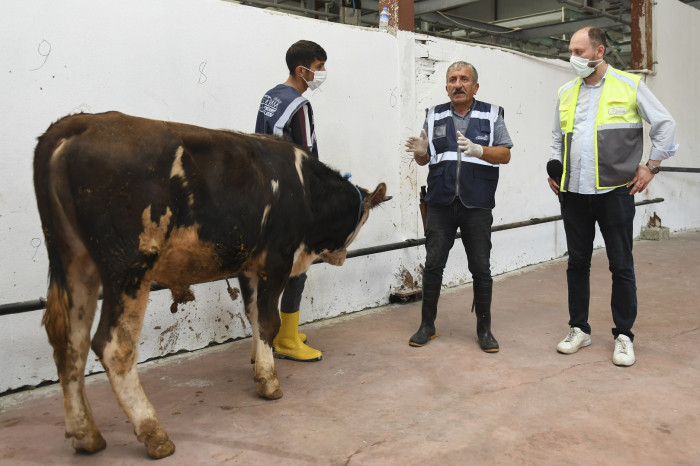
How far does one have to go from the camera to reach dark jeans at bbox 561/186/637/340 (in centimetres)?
397

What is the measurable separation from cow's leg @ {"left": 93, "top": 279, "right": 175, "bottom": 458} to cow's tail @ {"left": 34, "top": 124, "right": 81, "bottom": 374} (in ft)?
0.60

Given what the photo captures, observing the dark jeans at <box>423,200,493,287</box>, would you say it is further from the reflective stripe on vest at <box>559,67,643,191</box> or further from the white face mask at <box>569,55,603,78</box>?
the white face mask at <box>569,55,603,78</box>

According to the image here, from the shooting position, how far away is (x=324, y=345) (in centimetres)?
452

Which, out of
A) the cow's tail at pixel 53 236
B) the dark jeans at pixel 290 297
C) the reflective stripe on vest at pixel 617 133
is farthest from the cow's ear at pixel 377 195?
the cow's tail at pixel 53 236

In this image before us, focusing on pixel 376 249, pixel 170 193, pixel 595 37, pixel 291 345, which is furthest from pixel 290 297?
pixel 595 37

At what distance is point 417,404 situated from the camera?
343 cm

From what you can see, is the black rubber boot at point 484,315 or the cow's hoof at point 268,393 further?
the black rubber boot at point 484,315

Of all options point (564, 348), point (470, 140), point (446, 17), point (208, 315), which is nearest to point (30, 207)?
point (208, 315)

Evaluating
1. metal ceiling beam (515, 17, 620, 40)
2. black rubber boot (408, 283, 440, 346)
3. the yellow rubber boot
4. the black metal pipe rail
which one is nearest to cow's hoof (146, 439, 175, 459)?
the black metal pipe rail

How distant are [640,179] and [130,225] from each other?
2.93 m

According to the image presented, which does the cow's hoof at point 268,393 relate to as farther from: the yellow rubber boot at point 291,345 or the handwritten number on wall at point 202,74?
the handwritten number on wall at point 202,74

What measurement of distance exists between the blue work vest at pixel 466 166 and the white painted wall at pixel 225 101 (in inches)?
43.2

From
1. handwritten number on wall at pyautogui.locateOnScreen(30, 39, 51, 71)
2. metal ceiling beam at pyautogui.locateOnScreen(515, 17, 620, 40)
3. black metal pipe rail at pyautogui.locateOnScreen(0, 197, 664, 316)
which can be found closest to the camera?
black metal pipe rail at pyautogui.locateOnScreen(0, 197, 664, 316)

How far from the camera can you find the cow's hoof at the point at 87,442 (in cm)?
284
